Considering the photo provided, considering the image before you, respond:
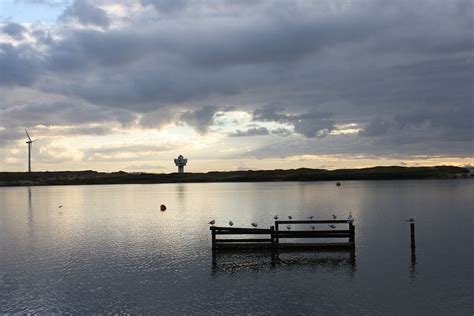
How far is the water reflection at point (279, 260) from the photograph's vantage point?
32750mm

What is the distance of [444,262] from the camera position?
3338cm

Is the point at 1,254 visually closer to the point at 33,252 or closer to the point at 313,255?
the point at 33,252

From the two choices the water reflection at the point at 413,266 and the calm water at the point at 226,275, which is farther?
the water reflection at the point at 413,266

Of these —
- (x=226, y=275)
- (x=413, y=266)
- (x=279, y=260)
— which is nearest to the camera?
(x=226, y=275)

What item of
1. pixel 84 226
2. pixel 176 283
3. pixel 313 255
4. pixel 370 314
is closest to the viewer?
pixel 370 314


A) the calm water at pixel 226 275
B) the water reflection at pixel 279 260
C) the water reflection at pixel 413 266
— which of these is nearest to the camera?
the calm water at pixel 226 275

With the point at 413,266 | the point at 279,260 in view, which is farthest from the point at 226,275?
the point at 413,266

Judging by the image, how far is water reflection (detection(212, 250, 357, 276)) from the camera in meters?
32.8

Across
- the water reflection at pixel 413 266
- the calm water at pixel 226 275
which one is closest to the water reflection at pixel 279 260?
the calm water at pixel 226 275

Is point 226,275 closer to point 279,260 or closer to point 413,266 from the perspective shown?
point 279,260

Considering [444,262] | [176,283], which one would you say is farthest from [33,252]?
[444,262]

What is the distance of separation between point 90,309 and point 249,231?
16793mm

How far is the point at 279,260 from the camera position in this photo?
3525cm

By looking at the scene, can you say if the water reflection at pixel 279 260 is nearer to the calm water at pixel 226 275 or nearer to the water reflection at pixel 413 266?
the calm water at pixel 226 275
